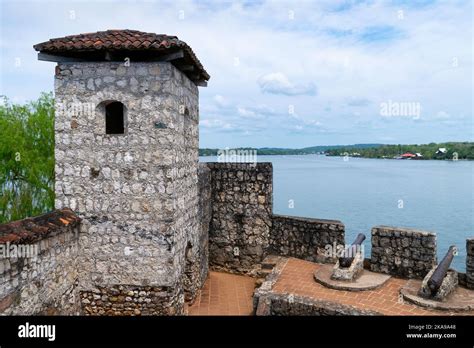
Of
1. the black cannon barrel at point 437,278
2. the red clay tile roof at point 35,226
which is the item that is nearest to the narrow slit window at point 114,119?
the red clay tile roof at point 35,226

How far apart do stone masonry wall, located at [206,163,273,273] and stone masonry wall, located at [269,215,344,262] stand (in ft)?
0.98

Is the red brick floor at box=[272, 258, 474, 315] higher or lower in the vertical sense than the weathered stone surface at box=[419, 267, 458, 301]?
lower

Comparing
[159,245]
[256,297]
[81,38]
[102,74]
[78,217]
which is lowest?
[256,297]

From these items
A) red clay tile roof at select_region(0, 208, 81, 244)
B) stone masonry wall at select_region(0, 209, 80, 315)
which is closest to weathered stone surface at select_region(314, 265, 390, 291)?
stone masonry wall at select_region(0, 209, 80, 315)

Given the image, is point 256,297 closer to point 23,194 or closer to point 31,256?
point 31,256

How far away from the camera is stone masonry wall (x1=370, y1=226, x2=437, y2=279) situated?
8.75 meters

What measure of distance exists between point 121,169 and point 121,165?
7cm

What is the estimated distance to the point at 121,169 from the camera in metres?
7.05

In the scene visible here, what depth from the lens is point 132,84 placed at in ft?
22.8

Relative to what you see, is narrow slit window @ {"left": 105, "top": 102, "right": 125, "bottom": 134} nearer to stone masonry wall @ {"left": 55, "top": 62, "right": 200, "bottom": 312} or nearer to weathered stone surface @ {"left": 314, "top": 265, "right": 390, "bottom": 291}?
stone masonry wall @ {"left": 55, "top": 62, "right": 200, "bottom": 312}

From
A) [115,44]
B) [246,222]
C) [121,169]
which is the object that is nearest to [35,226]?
[121,169]

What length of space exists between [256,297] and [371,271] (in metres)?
3.06
